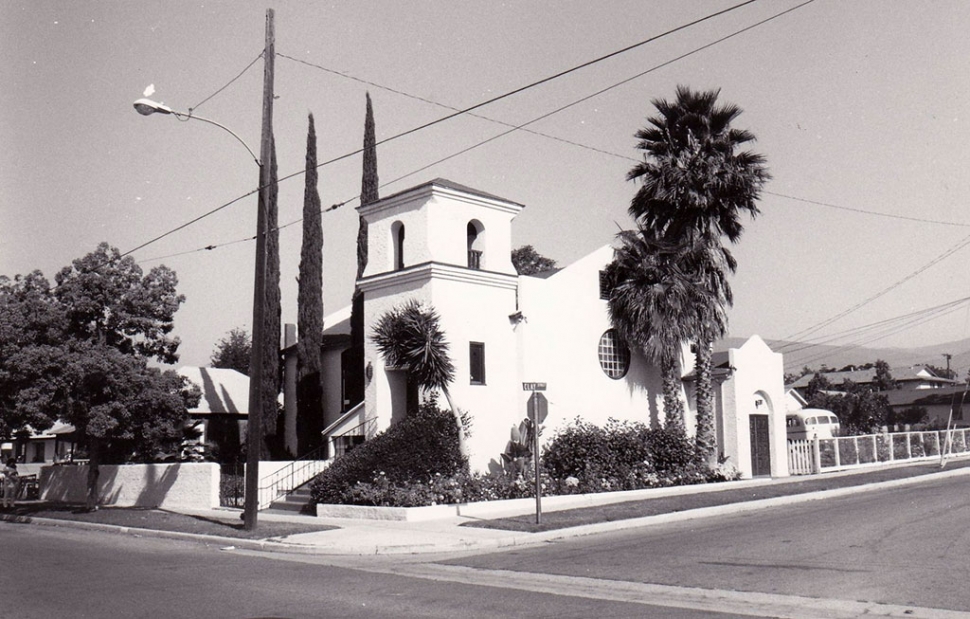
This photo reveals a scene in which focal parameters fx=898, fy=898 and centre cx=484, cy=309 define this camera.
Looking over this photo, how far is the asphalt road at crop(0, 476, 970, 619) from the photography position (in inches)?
363

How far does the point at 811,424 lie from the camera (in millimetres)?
48938

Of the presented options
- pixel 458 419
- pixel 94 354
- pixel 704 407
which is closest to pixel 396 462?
pixel 458 419

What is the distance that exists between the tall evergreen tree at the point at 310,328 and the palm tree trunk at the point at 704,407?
11.9m

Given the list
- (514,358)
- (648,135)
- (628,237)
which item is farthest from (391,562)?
(648,135)

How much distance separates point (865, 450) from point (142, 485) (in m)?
24.8

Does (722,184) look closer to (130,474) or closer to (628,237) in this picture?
(628,237)

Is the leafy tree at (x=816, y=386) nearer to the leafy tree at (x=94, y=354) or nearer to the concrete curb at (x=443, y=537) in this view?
the concrete curb at (x=443, y=537)

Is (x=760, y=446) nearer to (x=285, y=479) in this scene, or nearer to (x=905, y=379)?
(x=285, y=479)

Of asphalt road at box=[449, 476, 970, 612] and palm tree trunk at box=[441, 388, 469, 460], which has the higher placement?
palm tree trunk at box=[441, 388, 469, 460]

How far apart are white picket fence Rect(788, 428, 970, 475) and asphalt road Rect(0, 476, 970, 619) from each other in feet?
43.3

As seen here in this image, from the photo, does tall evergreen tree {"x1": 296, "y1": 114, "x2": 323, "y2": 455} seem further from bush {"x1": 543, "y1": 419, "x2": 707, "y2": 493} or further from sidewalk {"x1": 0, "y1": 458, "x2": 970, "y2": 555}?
bush {"x1": 543, "y1": 419, "x2": 707, "y2": 493}

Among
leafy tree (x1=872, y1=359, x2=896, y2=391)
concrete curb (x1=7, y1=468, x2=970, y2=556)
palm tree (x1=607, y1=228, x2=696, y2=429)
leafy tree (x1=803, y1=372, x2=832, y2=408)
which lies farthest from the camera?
leafy tree (x1=872, y1=359, x2=896, y2=391)

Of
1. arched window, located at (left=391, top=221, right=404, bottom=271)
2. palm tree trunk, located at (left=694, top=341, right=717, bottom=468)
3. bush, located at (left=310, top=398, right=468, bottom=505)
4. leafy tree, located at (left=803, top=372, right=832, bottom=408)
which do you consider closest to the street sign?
bush, located at (left=310, top=398, right=468, bottom=505)

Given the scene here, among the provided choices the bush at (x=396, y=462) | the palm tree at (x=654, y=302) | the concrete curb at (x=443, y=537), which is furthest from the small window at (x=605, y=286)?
the concrete curb at (x=443, y=537)
